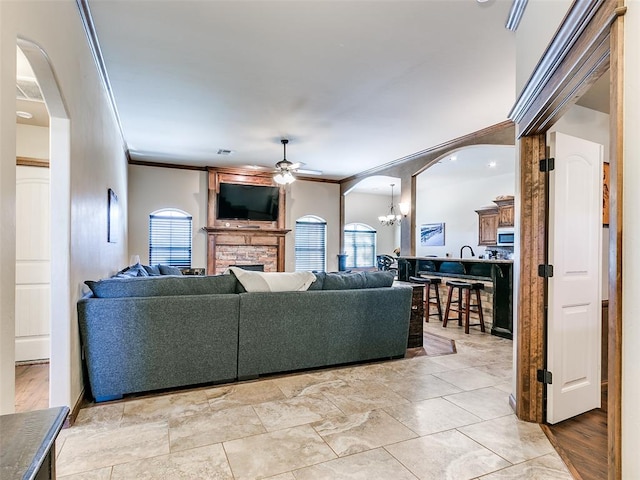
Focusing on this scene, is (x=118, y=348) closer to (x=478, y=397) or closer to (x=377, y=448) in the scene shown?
(x=377, y=448)

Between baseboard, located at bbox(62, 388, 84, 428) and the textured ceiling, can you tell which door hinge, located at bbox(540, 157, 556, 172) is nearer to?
the textured ceiling

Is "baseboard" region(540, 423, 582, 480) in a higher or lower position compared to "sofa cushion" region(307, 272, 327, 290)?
lower

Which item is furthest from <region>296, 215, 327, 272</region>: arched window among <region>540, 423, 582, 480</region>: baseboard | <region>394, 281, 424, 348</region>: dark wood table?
<region>540, 423, 582, 480</region>: baseboard

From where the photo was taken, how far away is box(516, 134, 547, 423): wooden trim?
248cm

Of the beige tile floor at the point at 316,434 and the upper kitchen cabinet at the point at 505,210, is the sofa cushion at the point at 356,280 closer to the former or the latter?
the beige tile floor at the point at 316,434

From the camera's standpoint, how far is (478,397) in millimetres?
2971

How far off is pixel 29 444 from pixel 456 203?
10.6m

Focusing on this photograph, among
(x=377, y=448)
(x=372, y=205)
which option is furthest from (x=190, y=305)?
(x=372, y=205)

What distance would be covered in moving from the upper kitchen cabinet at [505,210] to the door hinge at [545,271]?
21.5 ft

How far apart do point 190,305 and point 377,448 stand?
1.79 meters

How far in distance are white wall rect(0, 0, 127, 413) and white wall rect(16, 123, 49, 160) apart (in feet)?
2.09

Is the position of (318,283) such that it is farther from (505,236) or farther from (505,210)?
(505,210)

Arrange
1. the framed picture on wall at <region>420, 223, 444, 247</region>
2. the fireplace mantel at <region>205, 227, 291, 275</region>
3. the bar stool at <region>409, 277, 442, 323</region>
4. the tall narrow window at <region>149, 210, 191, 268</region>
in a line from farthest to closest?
the framed picture on wall at <region>420, 223, 444, 247</region>, the fireplace mantel at <region>205, 227, 291, 275</region>, the tall narrow window at <region>149, 210, 191, 268</region>, the bar stool at <region>409, 277, 442, 323</region>

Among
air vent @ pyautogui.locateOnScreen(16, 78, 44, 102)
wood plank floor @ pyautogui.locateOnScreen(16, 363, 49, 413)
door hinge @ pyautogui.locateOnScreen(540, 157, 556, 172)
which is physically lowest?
wood plank floor @ pyautogui.locateOnScreen(16, 363, 49, 413)
